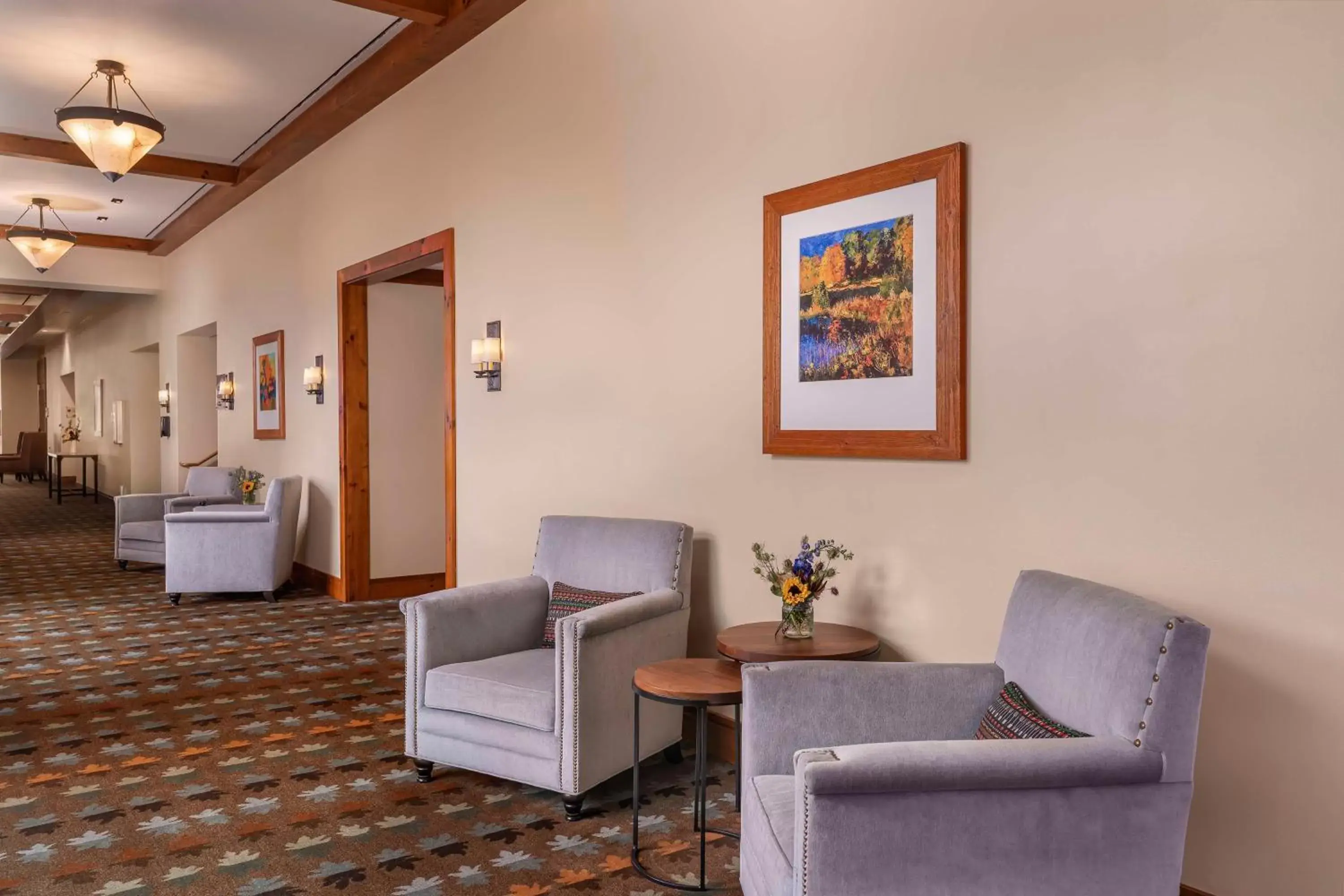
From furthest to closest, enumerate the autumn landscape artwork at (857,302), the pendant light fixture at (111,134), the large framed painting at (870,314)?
the pendant light fixture at (111,134) → the autumn landscape artwork at (857,302) → the large framed painting at (870,314)

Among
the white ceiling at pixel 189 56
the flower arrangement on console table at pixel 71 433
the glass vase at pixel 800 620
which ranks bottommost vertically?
the glass vase at pixel 800 620

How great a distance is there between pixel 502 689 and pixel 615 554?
78 centimetres

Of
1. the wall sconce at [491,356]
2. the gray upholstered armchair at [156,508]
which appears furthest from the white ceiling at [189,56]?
the gray upholstered armchair at [156,508]

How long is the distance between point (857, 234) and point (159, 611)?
613 cm

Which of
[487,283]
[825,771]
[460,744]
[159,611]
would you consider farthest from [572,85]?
[159,611]

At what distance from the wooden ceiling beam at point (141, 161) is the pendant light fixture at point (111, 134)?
6.47ft

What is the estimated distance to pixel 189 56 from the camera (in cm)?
595

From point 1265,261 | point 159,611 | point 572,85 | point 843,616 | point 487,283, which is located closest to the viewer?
point 1265,261

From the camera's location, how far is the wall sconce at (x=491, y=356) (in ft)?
17.6

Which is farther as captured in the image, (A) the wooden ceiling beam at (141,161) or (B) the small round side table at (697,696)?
(A) the wooden ceiling beam at (141,161)

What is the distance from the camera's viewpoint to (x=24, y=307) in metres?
16.8

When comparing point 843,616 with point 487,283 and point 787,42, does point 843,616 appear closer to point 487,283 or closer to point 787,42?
point 787,42

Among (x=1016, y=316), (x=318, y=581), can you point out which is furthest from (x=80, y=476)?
(x=1016, y=316)

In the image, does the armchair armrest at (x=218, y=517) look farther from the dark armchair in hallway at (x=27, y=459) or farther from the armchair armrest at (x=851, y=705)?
the dark armchair in hallway at (x=27, y=459)
